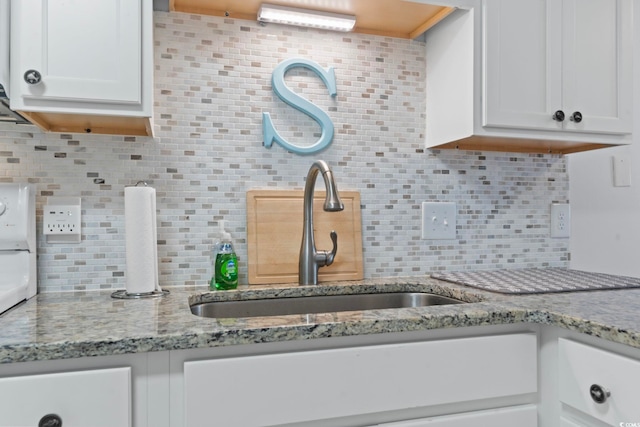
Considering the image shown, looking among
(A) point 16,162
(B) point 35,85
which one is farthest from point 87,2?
(A) point 16,162

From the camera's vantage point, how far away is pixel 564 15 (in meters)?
1.45

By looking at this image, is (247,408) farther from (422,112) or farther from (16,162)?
(422,112)

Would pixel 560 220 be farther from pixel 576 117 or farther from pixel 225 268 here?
pixel 225 268

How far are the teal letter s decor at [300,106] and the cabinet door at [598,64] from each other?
2.47ft

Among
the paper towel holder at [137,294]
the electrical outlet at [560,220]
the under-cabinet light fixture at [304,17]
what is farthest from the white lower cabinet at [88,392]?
the electrical outlet at [560,220]

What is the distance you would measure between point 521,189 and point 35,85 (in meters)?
1.59

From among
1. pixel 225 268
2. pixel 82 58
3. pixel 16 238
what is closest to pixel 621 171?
pixel 225 268

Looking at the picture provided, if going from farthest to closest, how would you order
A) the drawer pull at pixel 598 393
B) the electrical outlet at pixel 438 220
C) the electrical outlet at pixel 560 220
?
the electrical outlet at pixel 560 220, the electrical outlet at pixel 438 220, the drawer pull at pixel 598 393

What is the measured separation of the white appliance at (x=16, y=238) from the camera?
3.87ft

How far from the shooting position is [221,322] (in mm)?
907

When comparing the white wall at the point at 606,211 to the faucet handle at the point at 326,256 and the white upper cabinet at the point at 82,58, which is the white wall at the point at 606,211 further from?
the white upper cabinet at the point at 82,58

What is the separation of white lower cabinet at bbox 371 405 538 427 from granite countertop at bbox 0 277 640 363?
7.8 inches

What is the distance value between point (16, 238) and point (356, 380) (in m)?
0.94

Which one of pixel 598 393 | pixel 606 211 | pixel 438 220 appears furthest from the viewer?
pixel 606 211
